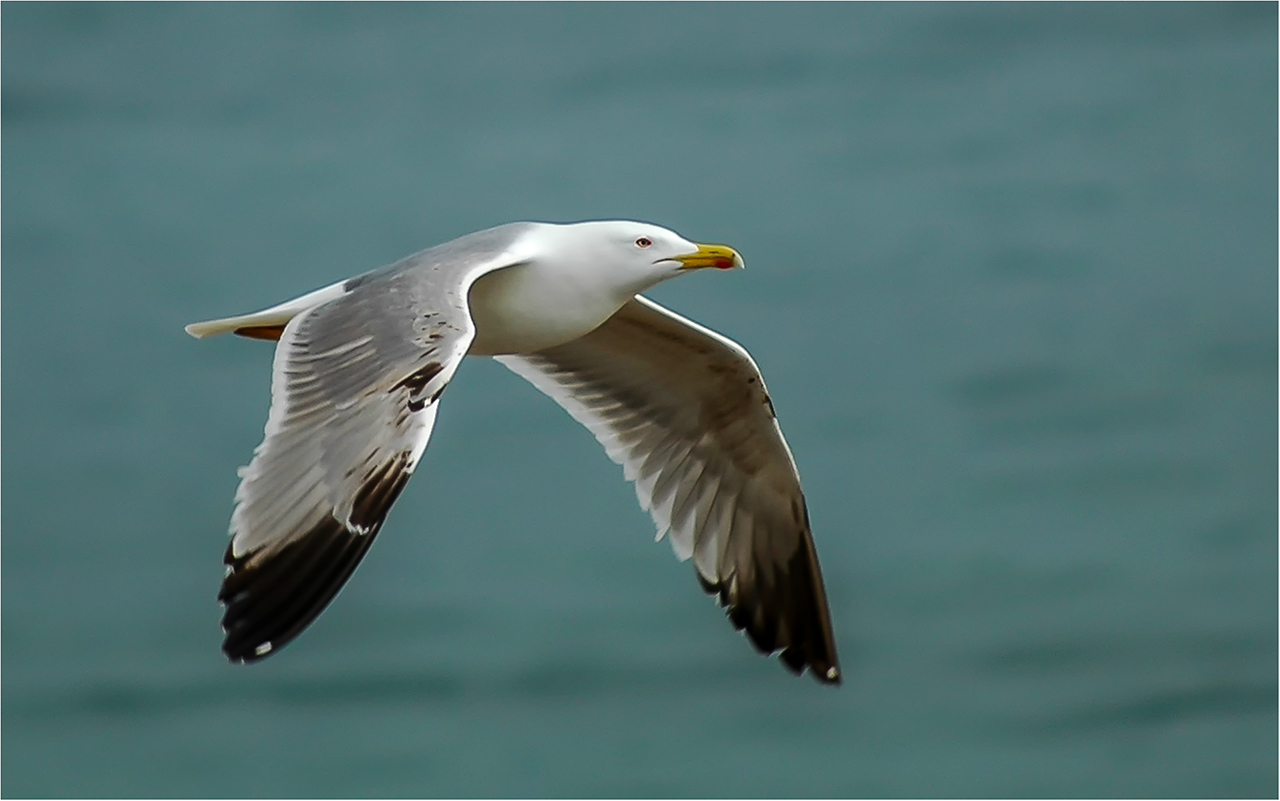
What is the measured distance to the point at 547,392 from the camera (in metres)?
4.81

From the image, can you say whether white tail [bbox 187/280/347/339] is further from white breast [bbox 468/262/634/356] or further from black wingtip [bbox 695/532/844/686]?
black wingtip [bbox 695/532/844/686]

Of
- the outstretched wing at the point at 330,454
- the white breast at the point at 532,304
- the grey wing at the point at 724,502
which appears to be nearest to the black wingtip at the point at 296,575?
the outstretched wing at the point at 330,454

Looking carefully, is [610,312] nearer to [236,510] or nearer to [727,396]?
[727,396]

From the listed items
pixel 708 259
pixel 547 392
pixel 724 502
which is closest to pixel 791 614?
pixel 724 502

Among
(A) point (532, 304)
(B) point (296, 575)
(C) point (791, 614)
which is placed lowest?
(B) point (296, 575)

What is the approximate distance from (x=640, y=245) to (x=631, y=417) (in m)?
0.76

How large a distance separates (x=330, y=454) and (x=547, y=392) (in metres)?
1.53

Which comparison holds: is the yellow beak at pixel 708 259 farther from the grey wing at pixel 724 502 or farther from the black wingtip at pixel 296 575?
the black wingtip at pixel 296 575

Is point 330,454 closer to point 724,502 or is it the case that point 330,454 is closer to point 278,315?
point 278,315

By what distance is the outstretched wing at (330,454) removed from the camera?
3184mm

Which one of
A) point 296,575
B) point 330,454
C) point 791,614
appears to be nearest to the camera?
point 296,575

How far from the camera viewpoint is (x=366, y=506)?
3.24 metres

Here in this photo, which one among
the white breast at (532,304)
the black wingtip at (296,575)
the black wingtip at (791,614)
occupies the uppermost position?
the white breast at (532,304)

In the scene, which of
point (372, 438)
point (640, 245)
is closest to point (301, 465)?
point (372, 438)
